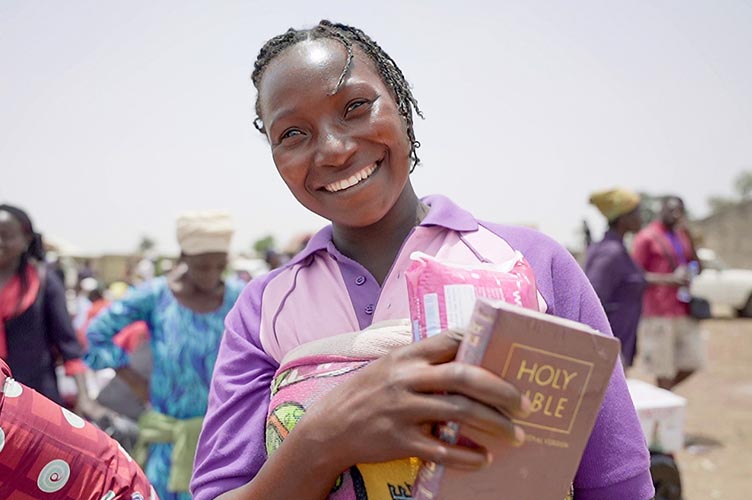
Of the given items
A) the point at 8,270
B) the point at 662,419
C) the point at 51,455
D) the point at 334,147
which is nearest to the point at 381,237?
the point at 334,147

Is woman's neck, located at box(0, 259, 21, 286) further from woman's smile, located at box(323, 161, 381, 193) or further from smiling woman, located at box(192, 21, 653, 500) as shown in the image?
woman's smile, located at box(323, 161, 381, 193)

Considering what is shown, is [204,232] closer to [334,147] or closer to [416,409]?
[334,147]

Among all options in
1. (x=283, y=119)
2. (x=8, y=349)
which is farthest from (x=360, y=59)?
(x=8, y=349)

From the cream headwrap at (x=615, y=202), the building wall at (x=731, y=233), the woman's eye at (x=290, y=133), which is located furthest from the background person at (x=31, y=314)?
the building wall at (x=731, y=233)

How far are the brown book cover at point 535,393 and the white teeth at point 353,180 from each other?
0.43 meters

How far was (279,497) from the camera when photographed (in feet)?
3.49

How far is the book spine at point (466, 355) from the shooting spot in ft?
2.82

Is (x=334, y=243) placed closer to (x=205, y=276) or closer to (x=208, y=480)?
(x=208, y=480)

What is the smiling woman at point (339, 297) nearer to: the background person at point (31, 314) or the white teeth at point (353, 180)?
the white teeth at point (353, 180)

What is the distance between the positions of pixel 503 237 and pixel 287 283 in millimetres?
405

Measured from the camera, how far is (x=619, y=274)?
5.85 metres

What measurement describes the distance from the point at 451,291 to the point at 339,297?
1.04 feet

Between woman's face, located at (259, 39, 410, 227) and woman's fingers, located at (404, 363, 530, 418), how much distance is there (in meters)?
0.47

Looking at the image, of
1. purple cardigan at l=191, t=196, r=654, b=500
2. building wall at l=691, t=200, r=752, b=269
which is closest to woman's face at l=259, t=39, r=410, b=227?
purple cardigan at l=191, t=196, r=654, b=500
